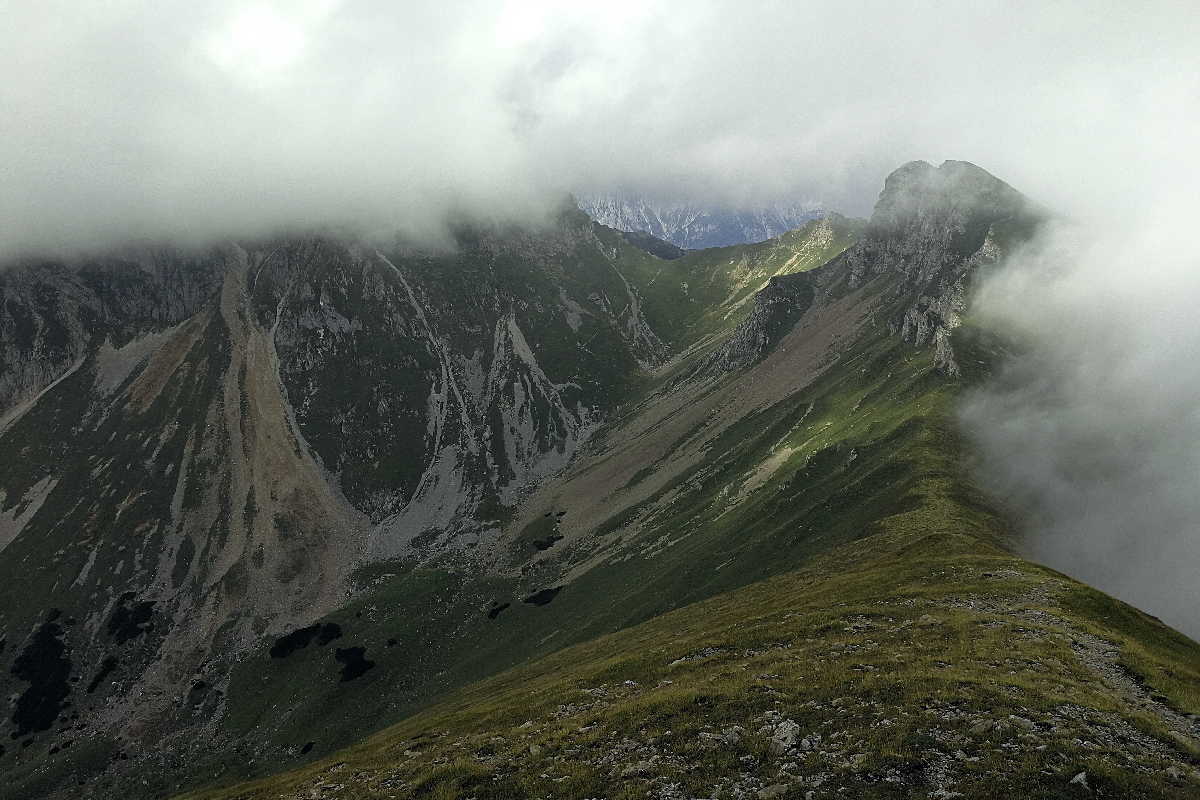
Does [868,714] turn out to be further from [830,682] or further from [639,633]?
[639,633]

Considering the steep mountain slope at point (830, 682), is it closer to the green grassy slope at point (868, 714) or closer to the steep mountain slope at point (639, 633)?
the green grassy slope at point (868, 714)

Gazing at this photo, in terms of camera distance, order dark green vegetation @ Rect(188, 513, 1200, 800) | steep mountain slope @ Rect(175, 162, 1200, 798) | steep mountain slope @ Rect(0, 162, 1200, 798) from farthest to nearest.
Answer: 1. steep mountain slope @ Rect(0, 162, 1200, 798)
2. steep mountain slope @ Rect(175, 162, 1200, 798)
3. dark green vegetation @ Rect(188, 513, 1200, 800)

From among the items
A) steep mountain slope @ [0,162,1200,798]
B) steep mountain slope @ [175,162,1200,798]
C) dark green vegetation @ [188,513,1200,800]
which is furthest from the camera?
steep mountain slope @ [0,162,1200,798]

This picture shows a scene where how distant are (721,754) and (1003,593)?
3808cm

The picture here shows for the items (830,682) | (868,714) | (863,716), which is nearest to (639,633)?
(830,682)

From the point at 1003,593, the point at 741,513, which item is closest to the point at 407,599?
the point at 741,513

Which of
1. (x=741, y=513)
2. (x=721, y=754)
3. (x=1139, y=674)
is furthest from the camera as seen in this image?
(x=741, y=513)

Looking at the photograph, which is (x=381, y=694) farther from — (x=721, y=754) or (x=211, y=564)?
(x=721, y=754)

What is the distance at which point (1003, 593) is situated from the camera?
48.8 metres

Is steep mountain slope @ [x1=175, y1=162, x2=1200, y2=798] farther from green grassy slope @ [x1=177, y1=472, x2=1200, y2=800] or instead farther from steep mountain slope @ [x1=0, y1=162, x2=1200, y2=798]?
steep mountain slope @ [x1=0, y1=162, x2=1200, y2=798]

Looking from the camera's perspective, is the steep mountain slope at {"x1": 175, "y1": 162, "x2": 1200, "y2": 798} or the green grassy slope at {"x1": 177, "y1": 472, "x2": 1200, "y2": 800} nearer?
the green grassy slope at {"x1": 177, "y1": 472, "x2": 1200, "y2": 800}

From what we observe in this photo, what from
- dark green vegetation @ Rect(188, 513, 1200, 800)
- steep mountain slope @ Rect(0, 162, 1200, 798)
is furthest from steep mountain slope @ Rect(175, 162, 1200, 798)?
steep mountain slope @ Rect(0, 162, 1200, 798)

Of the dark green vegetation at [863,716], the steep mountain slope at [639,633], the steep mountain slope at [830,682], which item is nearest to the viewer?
the dark green vegetation at [863,716]

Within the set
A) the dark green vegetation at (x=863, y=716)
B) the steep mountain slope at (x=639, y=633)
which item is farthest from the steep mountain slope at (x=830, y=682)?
the steep mountain slope at (x=639, y=633)
